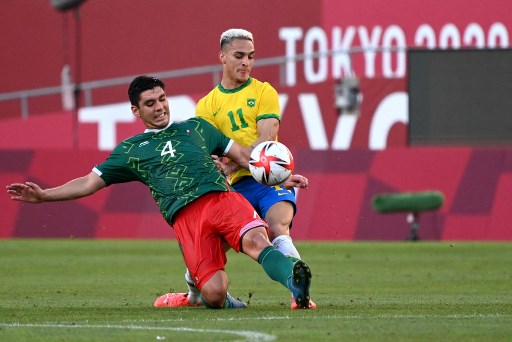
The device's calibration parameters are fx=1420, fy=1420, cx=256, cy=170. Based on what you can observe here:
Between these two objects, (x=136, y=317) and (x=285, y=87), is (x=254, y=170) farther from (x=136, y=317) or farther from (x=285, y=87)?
(x=285, y=87)

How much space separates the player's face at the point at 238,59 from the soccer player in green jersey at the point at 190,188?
27.0 inches

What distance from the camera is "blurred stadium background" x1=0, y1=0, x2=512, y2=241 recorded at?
2136 cm

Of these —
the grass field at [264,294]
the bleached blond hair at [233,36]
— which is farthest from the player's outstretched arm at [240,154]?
the grass field at [264,294]

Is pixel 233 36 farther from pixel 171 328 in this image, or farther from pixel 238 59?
pixel 171 328

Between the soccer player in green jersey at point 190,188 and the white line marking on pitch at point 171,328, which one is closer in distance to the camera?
the white line marking on pitch at point 171,328

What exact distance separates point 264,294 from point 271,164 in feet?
8.75

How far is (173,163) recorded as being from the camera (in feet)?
36.3

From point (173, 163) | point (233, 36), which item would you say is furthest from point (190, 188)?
point (233, 36)

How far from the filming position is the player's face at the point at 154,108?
1119 cm

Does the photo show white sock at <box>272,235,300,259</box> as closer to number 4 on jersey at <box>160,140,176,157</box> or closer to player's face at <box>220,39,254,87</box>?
number 4 on jersey at <box>160,140,176,157</box>

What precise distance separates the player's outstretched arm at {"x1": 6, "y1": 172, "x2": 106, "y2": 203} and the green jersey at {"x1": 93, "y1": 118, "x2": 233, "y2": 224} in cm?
10

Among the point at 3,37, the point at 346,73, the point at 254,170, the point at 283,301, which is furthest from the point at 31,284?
the point at 3,37

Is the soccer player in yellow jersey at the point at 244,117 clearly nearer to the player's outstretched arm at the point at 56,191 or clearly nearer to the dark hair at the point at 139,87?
the dark hair at the point at 139,87

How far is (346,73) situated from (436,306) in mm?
15676
